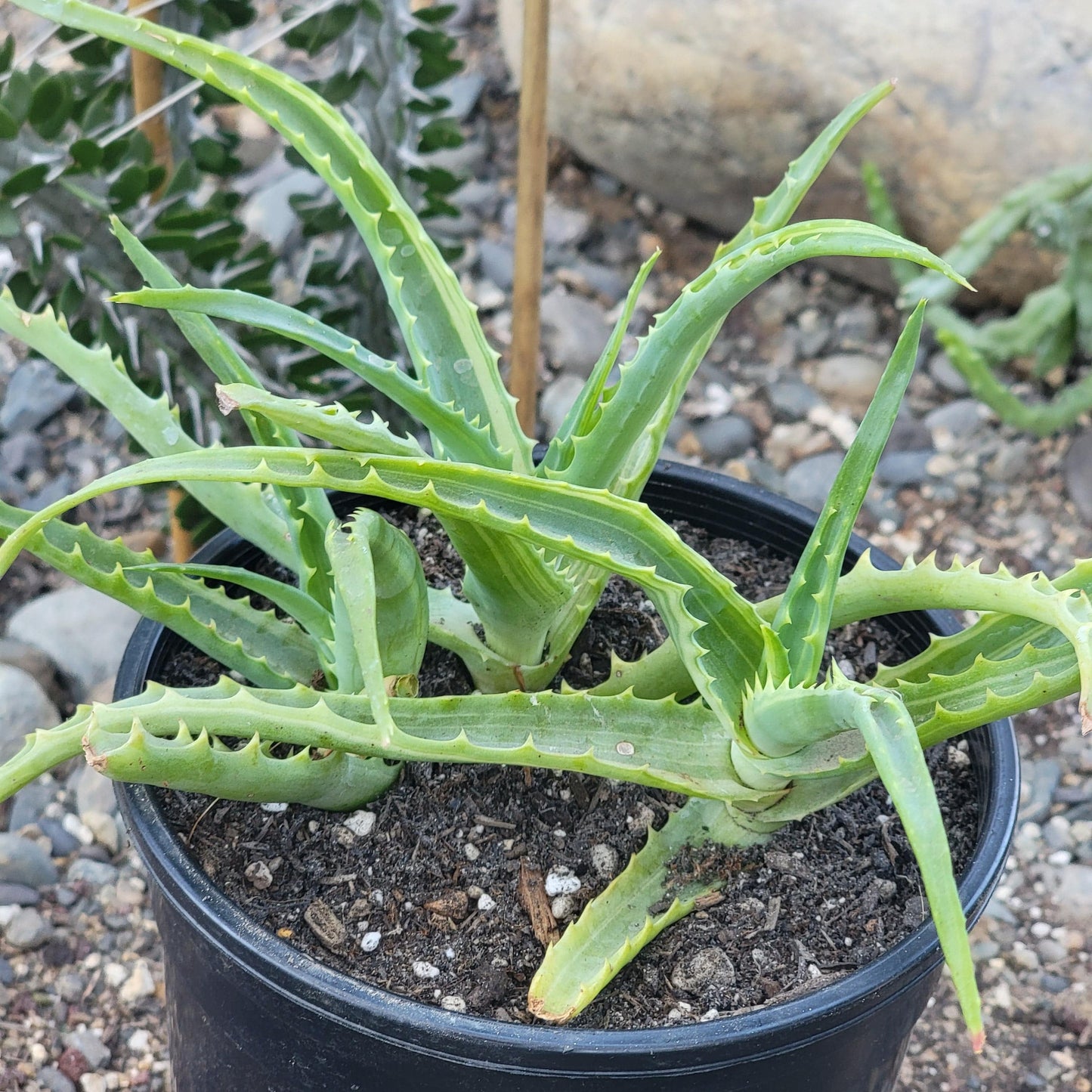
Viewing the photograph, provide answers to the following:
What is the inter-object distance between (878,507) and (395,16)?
40.8 inches

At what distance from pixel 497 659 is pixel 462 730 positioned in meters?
0.22

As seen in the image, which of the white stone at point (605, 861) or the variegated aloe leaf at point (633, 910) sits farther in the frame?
the white stone at point (605, 861)

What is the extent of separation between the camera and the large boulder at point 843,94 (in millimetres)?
2084

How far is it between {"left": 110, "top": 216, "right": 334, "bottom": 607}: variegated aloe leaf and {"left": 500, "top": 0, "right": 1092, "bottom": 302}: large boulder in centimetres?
148

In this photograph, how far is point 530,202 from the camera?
1373mm

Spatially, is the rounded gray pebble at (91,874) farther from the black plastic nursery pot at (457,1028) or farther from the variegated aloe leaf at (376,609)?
the variegated aloe leaf at (376,609)

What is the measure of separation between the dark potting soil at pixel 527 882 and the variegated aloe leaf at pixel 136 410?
14cm

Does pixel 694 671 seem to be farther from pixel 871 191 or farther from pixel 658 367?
pixel 871 191

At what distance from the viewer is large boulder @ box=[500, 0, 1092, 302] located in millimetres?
2084

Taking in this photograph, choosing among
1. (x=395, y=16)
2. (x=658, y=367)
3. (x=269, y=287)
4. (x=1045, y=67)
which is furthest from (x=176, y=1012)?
(x=1045, y=67)

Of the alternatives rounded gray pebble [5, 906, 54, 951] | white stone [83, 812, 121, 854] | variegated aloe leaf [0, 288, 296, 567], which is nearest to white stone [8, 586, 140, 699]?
white stone [83, 812, 121, 854]

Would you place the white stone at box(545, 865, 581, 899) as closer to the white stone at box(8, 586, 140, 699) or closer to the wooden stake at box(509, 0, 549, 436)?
the wooden stake at box(509, 0, 549, 436)

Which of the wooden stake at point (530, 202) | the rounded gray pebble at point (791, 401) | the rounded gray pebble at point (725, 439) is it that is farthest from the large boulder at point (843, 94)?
the wooden stake at point (530, 202)

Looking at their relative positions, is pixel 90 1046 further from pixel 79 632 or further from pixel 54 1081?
pixel 79 632
